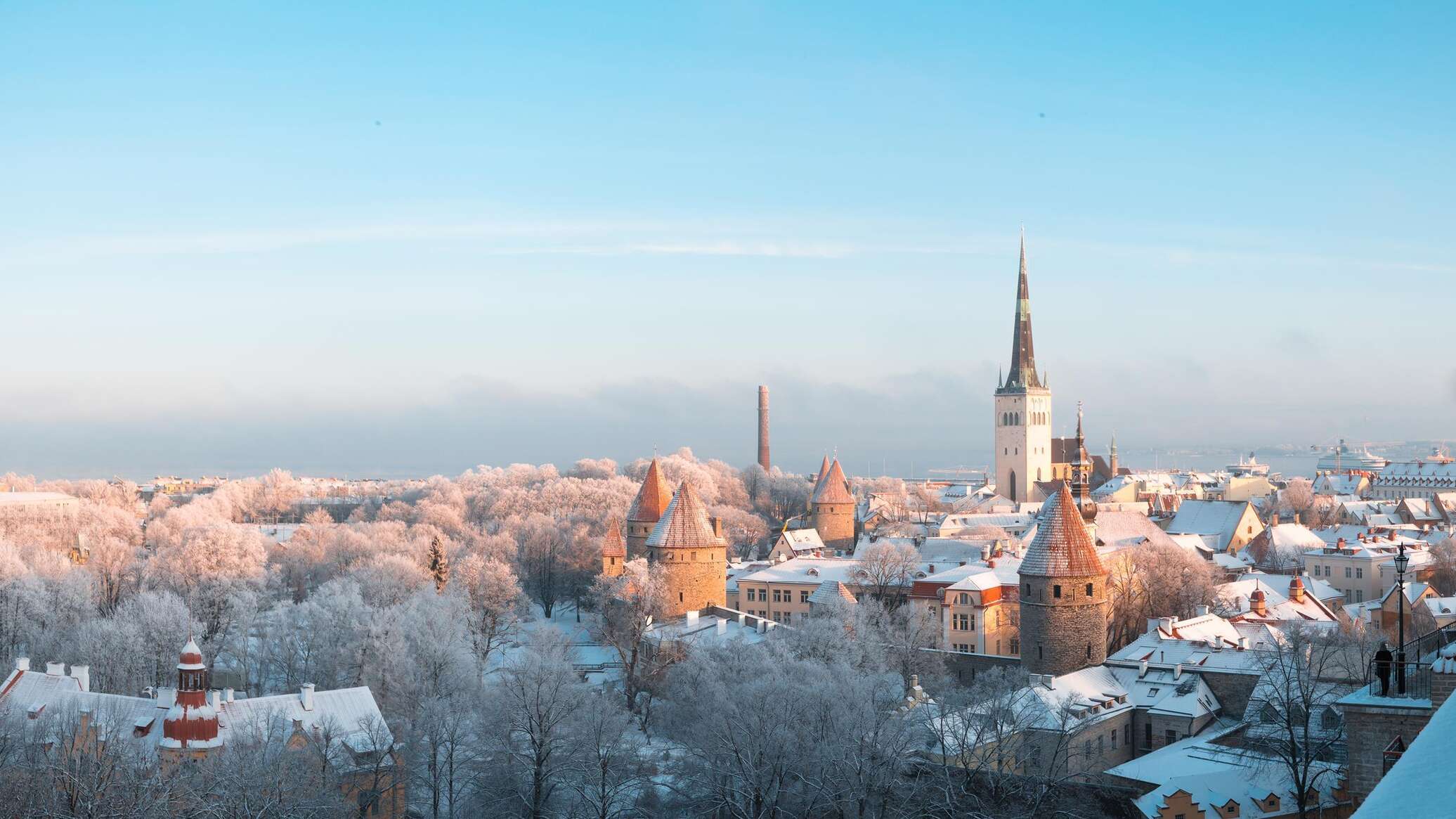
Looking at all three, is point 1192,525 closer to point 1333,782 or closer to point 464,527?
point 464,527

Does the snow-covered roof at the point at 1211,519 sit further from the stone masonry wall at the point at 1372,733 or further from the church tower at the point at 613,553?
the stone masonry wall at the point at 1372,733

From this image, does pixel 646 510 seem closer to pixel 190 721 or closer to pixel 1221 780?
pixel 190 721

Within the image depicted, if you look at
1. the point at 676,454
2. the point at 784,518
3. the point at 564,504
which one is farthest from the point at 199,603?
the point at 676,454

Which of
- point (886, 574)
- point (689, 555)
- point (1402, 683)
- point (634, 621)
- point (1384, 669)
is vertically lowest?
point (634, 621)

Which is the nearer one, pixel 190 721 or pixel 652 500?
pixel 190 721

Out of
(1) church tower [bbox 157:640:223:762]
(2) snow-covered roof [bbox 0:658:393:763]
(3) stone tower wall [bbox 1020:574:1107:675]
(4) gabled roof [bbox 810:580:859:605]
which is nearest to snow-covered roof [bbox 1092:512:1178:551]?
(4) gabled roof [bbox 810:580:859:605]

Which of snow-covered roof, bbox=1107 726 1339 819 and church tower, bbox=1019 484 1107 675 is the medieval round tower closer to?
church tower, bbox=1019 484 1107 675

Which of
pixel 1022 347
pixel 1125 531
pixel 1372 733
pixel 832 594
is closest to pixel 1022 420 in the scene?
pixel 1022 347
